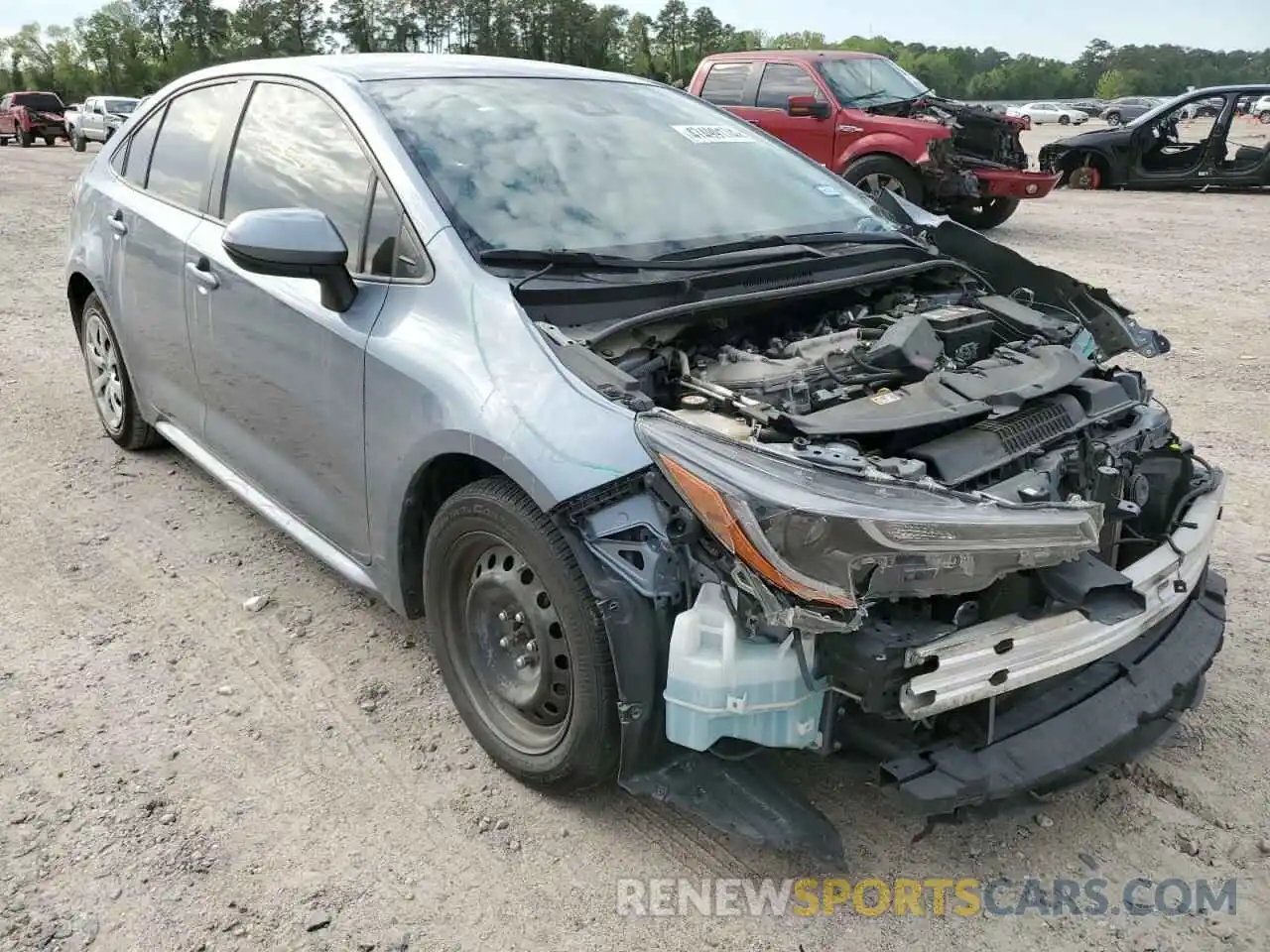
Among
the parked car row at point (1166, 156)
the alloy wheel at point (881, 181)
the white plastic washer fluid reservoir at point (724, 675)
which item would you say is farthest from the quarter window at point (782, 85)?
the white plastic washer fluid reservoir at point (724, 675)

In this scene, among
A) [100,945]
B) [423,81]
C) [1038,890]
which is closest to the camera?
[100,945]

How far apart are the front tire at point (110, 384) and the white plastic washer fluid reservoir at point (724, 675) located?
136 inches

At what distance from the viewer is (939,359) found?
293 cm

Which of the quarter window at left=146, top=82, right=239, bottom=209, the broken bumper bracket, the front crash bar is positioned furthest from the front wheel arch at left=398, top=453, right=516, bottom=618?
the quarter window at left=146, top=82, right=239, bottom=209

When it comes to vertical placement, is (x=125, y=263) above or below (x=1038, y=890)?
above

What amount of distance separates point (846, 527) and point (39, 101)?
3766 cm

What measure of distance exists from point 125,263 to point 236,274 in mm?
1178

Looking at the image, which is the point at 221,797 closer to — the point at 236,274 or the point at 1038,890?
the point at 236,274

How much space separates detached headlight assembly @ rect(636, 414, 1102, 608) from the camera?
2.07 m

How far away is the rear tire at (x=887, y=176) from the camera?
11188 mm

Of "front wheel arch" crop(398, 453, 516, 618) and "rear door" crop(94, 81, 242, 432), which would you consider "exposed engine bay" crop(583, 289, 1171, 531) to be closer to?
"front wheel arch" crop(398, 453, 516, 618)

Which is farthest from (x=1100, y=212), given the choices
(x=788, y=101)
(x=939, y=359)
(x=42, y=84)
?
(x=42, y=84)

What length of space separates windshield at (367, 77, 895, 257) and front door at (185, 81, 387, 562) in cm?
28

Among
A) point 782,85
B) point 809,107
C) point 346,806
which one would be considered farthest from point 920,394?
point 782,85
